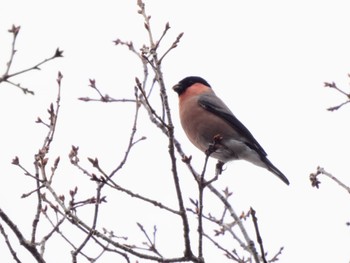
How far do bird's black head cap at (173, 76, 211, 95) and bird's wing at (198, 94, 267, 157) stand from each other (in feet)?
1.52

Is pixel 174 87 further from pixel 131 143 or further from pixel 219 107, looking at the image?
pixel 131 143

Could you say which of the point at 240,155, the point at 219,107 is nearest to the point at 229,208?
the point at 240,155

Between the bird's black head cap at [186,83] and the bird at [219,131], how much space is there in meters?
0.34

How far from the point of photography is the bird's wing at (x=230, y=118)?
6.28m

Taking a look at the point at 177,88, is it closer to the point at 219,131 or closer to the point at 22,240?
the point at 219,131

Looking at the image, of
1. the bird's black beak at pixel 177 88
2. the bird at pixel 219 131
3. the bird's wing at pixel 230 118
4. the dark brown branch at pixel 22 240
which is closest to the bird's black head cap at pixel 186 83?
the bird's black beak at pixel 177 88

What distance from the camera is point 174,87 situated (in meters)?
7.08

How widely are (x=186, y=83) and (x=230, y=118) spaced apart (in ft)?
3.18

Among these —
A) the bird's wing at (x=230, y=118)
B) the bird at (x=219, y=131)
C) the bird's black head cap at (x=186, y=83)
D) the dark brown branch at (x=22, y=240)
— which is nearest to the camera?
the dark brown branch at (x=22, y=240)

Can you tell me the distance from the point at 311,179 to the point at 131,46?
1930mm

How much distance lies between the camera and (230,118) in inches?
254

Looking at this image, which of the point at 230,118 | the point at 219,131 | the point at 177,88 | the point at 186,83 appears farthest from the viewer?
the point at 186,83

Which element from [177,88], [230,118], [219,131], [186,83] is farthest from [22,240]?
[186,83]

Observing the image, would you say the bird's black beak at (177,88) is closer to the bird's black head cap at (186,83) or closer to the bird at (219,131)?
the bird's black head cap at (186,83)
